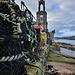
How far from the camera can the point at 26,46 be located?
5336 millimetres

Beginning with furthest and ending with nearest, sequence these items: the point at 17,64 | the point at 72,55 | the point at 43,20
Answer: the point at 43,20 → the point at 72,55 → the point at 17,64

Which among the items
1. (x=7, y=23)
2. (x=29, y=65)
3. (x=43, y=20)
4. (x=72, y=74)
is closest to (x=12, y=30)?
(x=7, y=23)

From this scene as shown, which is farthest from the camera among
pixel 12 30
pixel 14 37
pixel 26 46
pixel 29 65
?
pixel 26 46

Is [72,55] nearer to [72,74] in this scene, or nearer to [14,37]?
[72,74]

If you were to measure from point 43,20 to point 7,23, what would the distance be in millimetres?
31614

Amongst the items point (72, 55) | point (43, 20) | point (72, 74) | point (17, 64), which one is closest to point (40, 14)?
point (43, 20)

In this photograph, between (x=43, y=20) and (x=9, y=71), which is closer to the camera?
(x=9, y=71)

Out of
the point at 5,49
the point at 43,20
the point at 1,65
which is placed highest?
the point at 43,20

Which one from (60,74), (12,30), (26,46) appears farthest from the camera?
(60,74)

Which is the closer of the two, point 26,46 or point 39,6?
point 26,46

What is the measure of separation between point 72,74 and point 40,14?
98.2 ft

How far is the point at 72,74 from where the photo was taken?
6.24m

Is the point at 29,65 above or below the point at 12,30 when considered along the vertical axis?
below

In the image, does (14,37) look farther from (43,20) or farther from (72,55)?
(43,20)
